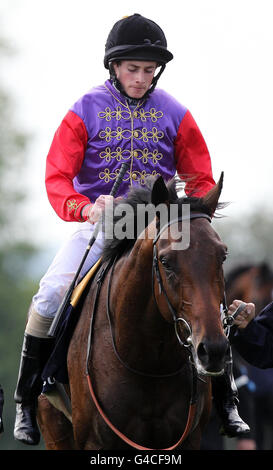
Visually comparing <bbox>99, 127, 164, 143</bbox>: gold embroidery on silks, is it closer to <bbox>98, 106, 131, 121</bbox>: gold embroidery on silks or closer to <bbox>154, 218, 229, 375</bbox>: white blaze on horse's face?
A: <bbox>98, 106, 131, 121</bbox>: gold embroidery on silks

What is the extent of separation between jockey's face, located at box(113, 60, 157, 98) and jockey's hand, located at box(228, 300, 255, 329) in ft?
5.77

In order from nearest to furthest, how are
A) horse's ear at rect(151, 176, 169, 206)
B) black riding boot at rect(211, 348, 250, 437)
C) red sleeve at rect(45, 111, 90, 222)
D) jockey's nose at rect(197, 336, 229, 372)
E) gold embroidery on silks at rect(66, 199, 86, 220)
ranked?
jockey's nose at rect(197, 336, 229, 372) < horse's ear at rect(151, 176, 169, 206) < black riding boot at rect(211, 348, 250, 437) < gold embroidery on silks at rect(66, 199, 86, 220) < red sleeve at rect(45, 111, 90, 222)

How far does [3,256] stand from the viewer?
100.0 feet

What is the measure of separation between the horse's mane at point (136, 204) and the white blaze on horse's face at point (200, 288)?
171 millimetres

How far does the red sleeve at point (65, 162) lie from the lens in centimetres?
654

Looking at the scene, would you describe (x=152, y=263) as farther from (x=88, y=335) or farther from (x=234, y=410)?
(x=234, y=410)

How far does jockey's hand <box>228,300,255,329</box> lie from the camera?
6059 millimetres

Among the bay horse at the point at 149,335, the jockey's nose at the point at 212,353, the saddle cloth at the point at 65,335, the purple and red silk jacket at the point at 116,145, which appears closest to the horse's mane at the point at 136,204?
the bay horse at the point at 149,335

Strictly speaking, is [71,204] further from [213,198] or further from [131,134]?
[213,198]

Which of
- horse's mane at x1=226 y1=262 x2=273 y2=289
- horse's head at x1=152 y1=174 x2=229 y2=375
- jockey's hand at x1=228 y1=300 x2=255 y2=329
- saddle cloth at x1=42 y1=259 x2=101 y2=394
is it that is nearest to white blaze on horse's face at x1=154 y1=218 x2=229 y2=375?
horse's head at x1=152 y1=174 x2=229 y2=375

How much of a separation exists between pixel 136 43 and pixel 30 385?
2.58 meters

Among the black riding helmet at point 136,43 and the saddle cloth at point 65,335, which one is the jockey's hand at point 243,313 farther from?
the black riding helmet at point 136,43

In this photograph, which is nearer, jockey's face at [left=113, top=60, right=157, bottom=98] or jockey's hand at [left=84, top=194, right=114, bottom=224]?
jockey's hand at [left=84, top=194, right=114, bottom=224]

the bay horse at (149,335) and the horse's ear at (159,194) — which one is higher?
the horse's ear at (159,194)
